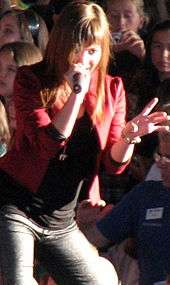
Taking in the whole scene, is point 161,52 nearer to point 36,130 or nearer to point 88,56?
point 88,56

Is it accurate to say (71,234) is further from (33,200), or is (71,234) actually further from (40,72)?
(40,72)

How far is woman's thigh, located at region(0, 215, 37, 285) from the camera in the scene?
3408 mm

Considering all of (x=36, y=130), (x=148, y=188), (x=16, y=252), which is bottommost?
(x=148, y=188)

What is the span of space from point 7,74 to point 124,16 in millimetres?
1095

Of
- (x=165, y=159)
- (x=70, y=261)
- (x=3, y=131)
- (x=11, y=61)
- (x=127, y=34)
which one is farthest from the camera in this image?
(x=127, y=34)

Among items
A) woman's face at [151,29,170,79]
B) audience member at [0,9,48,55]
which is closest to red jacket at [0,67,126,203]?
woman's face at [151,29,170,79]

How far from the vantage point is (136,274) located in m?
4.38

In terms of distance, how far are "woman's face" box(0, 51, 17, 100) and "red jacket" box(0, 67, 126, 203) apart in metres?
1.39

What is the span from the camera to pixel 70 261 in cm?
350

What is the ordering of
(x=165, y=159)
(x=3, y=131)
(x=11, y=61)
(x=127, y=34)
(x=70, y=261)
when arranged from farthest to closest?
(x=127, y=34)
(x=11, y=61)
(x=3, y=131)
(x=165, y=159)
(x=70, y=261)

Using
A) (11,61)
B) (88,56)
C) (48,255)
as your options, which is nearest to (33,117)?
(88,56)

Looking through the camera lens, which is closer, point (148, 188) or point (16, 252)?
point (16, 252)

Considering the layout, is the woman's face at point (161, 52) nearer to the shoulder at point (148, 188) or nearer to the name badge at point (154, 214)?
the shoulder at point (148, 188)

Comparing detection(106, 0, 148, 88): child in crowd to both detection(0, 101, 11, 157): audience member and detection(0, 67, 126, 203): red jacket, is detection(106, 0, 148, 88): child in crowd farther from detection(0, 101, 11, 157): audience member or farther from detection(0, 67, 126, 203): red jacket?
detection(0, 67, 126, 203): red jacket
